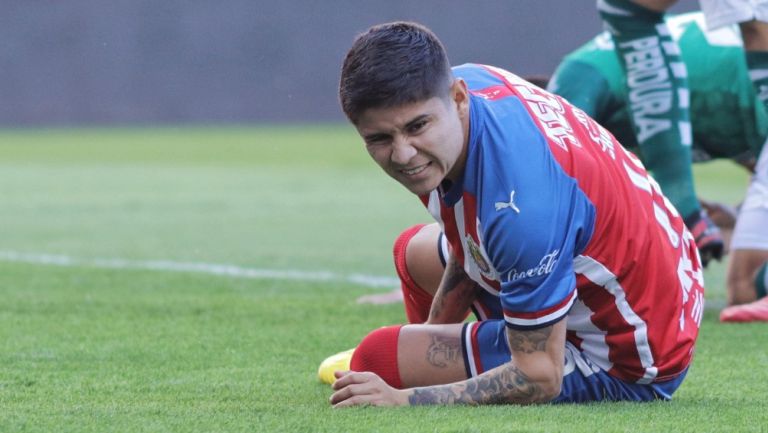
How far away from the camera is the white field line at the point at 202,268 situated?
5.93 m

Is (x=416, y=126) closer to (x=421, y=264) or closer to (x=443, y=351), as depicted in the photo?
(x=443, y=351)

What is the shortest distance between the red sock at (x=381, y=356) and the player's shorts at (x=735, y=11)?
6.87 feet

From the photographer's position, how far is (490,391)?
3016 millimetres

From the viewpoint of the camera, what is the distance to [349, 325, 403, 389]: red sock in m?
3.26

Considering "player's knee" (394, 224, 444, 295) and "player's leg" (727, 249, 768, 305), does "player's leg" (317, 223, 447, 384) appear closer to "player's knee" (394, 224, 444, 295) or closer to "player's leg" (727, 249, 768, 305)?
"player's knee" (394, 224, 444, 295)

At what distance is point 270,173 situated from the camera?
13.9 m

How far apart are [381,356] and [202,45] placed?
19.4m

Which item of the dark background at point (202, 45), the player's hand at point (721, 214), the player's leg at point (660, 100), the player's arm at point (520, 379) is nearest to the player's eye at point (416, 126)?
the player's arm at point (520, 379)

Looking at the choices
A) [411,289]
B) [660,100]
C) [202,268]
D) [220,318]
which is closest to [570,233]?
[411,289]

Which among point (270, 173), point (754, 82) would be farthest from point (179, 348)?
point (270, 173)

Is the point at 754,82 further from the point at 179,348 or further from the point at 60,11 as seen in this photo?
the point at 60,11

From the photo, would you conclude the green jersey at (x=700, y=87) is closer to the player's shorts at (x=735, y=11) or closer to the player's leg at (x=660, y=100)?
the player's leg at (x=660, y=100)

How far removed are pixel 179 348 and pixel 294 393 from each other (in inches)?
30.1

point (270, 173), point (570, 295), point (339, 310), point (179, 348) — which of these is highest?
point (570, 295)
